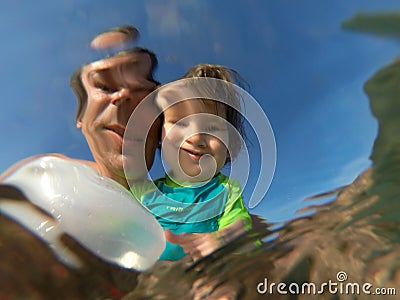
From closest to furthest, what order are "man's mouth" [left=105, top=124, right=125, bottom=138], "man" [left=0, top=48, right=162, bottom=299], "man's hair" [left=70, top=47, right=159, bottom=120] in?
1. "man" [left=0, top=48, right=162, bottom=299]
2. "man's hair" [left=70, top=47, right=159, bottom=120]
3. "man's mouth" [left=105, top=124, right=125, bottom=138]

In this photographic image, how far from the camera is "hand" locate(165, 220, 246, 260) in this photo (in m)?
0.88

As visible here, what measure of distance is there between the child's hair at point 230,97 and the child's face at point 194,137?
0.06 feet

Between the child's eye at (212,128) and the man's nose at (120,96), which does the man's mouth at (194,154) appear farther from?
the man's nose at (120,96)

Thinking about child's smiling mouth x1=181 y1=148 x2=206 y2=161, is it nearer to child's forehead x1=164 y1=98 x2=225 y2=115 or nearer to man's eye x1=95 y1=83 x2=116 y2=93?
child's forehead x1=164 y1=98 x2=225 y2=115

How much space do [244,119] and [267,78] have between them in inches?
4.2

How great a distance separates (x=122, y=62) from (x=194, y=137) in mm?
235

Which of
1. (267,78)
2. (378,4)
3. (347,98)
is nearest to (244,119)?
(267,78)

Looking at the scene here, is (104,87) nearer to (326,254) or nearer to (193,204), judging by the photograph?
(193,204)

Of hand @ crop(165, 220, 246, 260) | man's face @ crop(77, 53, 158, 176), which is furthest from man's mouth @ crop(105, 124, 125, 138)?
hand @ crop(165, 220, 246, 260)

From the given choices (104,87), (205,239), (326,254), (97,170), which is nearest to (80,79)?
(104,87)

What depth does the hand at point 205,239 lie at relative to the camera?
88 centimetres

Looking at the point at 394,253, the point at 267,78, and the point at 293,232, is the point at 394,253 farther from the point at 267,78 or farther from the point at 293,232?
the point at 267,78

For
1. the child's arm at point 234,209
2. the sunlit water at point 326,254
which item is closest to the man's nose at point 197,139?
the child's arm at point 234,209

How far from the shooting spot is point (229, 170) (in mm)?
978
